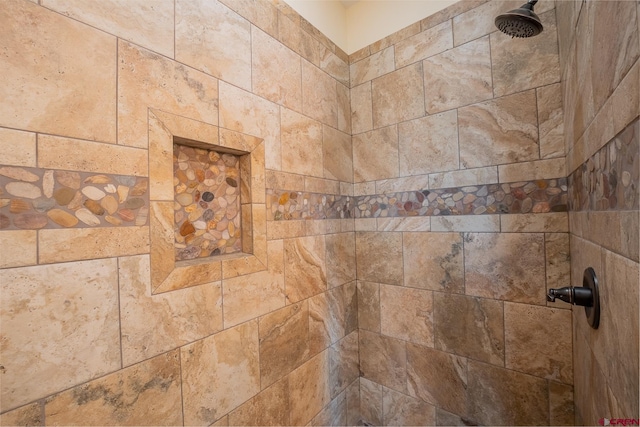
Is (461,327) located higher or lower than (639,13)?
lower

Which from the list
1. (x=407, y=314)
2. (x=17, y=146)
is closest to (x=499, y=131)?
(x=407, y=314)

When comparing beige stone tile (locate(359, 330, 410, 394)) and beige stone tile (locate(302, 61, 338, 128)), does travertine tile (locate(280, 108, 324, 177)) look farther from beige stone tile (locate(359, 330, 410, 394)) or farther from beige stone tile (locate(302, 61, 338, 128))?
beige stone tile (locate(359, 330, 410, 394))

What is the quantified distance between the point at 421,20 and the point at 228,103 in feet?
4.31

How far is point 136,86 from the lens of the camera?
879 mm

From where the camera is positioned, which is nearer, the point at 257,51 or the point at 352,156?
the point at 257,51

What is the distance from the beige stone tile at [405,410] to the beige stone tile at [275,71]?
188 centimetres

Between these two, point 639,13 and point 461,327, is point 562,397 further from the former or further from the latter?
point 639,13

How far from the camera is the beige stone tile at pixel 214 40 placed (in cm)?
101

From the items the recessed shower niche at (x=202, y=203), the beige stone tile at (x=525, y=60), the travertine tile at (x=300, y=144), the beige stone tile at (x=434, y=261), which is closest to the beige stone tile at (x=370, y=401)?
the beige stone tile at (x=434, y=261)

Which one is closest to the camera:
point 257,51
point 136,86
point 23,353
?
point 23,353

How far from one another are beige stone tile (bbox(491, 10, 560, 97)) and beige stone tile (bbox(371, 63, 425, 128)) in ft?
1.26

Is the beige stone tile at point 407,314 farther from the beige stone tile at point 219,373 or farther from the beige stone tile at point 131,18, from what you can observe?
the beige stone tile at point 131,18

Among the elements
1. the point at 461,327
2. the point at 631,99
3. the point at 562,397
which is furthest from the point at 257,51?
the point at 562,397

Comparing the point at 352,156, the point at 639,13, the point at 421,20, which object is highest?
Result: the point at 421,20
